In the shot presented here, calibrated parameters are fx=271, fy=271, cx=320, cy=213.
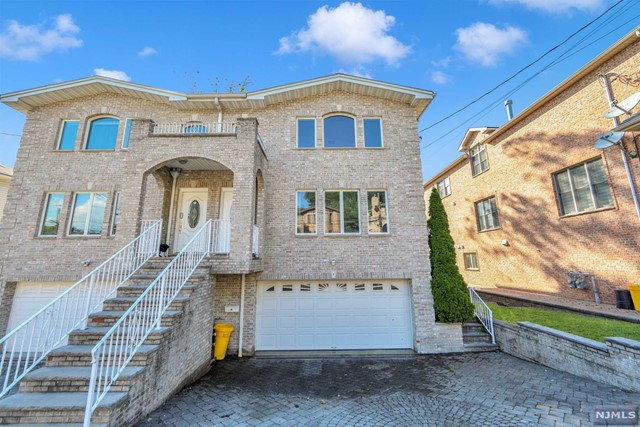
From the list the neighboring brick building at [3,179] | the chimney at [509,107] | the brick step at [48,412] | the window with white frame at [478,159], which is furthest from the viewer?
the window with white frame at [478,159]

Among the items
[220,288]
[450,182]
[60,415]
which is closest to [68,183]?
[220,288]

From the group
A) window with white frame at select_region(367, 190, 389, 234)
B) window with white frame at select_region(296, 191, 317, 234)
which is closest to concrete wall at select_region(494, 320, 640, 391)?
window with white frame at select_region(367, 190, 389, 234)

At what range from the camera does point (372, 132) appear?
9562 millimetres

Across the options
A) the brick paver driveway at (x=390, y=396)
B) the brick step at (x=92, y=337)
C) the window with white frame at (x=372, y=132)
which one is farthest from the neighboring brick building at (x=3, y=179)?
the window with white frame at (x=372, y=132)

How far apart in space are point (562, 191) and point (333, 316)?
10.4m

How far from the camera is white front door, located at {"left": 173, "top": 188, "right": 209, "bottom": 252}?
8656 millimetres

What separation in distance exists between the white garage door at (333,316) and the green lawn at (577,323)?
10.3 ft

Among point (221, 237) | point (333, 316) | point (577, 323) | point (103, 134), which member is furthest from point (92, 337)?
point (577, 323)

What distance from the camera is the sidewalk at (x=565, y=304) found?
297 inches

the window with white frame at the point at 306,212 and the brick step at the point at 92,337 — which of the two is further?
the window with white frame at the point at 306,212

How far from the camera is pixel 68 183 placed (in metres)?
9.03

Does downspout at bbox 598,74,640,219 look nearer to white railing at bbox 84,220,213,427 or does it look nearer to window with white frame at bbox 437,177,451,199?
window with white frame at bbox 437,177,451,199

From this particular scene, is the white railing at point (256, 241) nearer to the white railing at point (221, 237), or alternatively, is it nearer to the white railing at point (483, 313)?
the white railing at point (221, 237)

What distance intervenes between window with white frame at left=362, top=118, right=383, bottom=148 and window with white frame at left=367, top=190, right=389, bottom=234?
1702 millimetres
